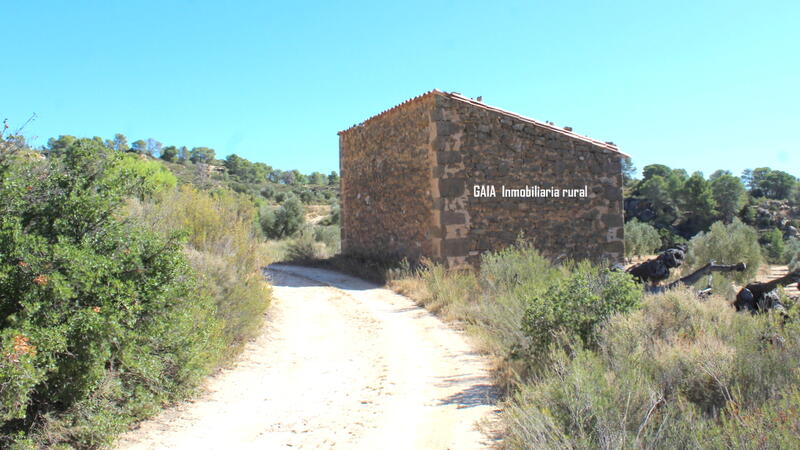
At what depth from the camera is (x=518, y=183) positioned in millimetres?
12320

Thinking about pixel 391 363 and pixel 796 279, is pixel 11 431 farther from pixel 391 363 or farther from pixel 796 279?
pixel 796 279

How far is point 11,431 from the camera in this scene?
11.0 ft

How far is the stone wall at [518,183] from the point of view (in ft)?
38.1

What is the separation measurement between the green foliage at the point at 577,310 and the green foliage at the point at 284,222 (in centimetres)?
2110

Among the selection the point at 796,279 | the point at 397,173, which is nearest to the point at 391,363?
the point at 796,279

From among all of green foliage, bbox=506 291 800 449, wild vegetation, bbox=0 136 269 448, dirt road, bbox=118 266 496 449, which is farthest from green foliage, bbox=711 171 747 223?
wild vegetation, bbox=0 136 269 448

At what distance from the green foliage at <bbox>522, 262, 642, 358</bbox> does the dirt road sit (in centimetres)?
70

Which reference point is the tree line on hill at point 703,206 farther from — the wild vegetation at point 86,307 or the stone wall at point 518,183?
the wild vegetation at point 86,307

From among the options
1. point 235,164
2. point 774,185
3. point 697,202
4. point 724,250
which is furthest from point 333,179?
point 724,250

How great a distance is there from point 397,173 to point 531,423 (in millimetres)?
10653

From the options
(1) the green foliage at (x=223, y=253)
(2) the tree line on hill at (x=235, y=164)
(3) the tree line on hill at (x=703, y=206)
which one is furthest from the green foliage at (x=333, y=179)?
(1) the green foliage at (x=223, y=253)

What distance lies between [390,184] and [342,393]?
8.96m

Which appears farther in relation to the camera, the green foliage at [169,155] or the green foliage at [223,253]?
the green foliage at [169,155]

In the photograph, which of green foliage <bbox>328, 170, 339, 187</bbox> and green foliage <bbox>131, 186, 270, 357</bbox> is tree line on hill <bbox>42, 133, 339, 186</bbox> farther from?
green foliage <bbox>131, 186, 270, 357</bbox>
